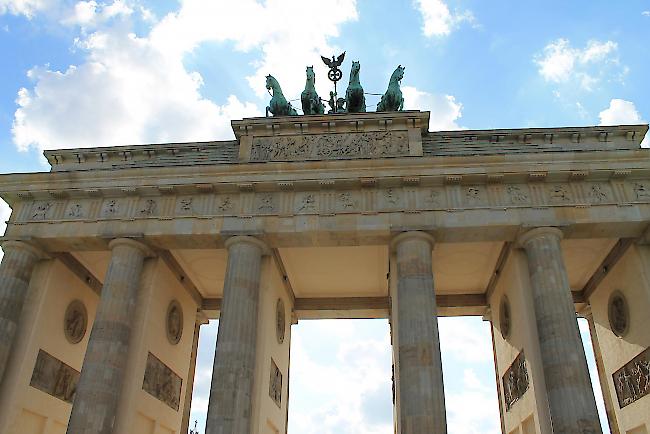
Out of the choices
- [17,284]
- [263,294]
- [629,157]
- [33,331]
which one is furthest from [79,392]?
[629,157]

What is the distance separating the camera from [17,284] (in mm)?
19359

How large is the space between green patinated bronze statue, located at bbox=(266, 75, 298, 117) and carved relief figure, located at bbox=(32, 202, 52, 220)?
1013cm

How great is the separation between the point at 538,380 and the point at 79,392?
1475 cm

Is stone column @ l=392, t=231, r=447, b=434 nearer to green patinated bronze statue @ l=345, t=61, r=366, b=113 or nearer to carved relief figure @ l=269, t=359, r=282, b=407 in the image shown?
carved relief figure @ l=269, t=359, r=282, b=407

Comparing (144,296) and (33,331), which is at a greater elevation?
(144,296)

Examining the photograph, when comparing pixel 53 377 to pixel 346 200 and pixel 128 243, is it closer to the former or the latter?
pixel 128 243

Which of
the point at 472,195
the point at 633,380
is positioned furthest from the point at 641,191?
the point at 633,380

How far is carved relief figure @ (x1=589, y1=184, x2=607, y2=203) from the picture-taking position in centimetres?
1878

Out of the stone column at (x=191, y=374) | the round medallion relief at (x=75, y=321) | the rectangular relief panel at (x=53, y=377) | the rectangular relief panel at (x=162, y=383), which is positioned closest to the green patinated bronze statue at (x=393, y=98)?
the stone column at (x=191, y=374)

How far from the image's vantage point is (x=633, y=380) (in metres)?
19.3

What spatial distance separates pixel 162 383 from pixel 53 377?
4019 mm

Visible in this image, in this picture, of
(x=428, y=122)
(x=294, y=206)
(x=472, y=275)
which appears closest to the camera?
(x=294, y=206)

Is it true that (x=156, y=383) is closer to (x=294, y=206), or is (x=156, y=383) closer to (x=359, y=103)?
(x=294, y=206)

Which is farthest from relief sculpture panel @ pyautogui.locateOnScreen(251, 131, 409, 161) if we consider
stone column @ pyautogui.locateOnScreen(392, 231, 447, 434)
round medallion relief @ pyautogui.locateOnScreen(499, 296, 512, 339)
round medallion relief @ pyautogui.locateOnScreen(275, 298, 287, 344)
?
round medallion relief @ pyautogui.locateOnScreen(499, 296, 512, 339)
